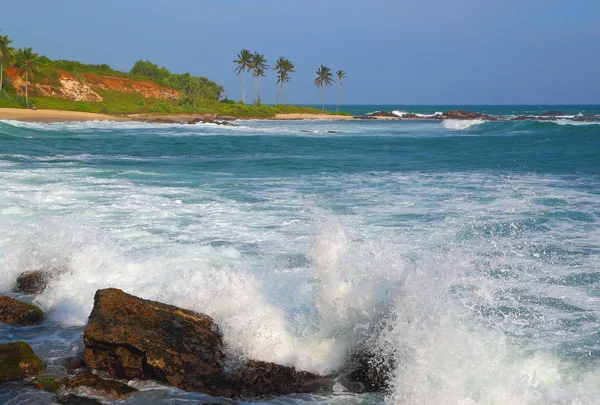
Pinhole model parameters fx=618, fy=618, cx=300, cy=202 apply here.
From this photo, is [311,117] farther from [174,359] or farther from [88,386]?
[88,386]

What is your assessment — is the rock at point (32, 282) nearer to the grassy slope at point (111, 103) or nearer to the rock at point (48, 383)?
the rock at point (48, 383)

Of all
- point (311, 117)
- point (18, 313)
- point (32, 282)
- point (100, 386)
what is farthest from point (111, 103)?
point (100, 386)

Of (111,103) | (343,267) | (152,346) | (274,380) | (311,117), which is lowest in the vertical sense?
(274,380)

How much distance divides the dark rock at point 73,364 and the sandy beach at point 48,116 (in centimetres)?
4779

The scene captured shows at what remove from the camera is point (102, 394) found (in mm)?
5578

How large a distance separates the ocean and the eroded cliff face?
5213 cm

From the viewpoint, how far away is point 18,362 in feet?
19.5

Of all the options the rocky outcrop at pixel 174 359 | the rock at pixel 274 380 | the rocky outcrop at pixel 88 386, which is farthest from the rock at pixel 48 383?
the rock at pixel 274 380

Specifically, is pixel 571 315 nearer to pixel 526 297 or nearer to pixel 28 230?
pixel 526 297

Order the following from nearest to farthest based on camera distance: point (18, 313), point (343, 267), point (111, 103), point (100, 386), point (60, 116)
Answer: point (100, 386) → point (18, 313) → point (343, 267) → point (60, 116) → point (111, 103)

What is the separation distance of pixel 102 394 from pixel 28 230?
6565 mm

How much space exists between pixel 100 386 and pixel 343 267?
3.37m

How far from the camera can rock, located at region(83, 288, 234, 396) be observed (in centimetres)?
590

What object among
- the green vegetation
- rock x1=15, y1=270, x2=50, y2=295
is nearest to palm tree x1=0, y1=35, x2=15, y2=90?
the green vegetation
